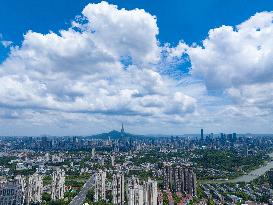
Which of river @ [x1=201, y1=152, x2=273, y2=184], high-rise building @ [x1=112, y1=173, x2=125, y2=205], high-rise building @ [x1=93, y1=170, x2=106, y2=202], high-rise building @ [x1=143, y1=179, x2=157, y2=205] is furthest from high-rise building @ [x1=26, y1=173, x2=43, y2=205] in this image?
river @ [x1=201, y1=152, x2=273, y2=184]

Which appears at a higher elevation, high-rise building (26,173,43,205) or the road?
high-rise building (26,173,43,205)

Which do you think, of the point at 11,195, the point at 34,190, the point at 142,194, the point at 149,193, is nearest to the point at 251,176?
the point at 149,193

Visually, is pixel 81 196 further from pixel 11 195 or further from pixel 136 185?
pixel 136 185

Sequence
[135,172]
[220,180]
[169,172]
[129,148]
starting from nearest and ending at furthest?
[169,172] → [220,180] → [135,172] → [129,148]

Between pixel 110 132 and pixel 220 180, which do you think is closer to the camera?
pixel 220 180

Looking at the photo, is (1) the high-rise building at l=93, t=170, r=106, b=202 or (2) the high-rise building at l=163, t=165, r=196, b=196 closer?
(1) the high-rise building at l=93, t=170, r=106, b=202

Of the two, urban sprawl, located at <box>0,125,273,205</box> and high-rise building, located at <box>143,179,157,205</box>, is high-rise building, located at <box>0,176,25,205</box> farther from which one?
high-rise building, located at <box>143,179,157,205</box>

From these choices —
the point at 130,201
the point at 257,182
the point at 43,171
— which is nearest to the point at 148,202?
the point at 130,201

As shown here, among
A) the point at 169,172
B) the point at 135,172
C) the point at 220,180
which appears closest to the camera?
the point at 169,172

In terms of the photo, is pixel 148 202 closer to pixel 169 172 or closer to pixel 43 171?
pixel 169 172
